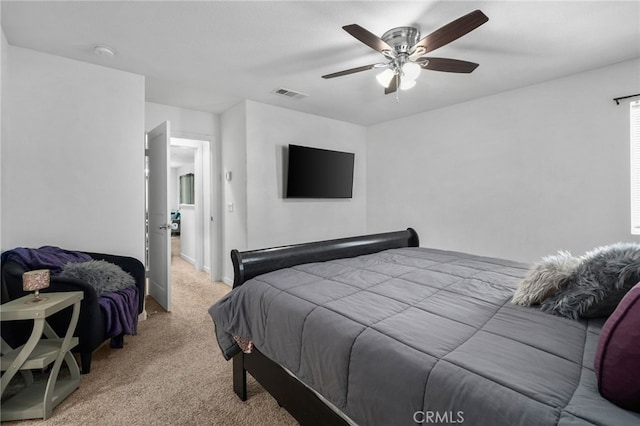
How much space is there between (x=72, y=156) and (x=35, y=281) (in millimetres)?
1406

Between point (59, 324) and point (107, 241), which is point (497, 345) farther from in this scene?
point (107, 241)

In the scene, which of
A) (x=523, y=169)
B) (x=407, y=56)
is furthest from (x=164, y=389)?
(x=523, y=169)

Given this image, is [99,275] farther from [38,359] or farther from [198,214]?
[198,214]

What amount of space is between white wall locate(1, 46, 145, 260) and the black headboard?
1.75 metres

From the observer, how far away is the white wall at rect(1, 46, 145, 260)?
2.40 m

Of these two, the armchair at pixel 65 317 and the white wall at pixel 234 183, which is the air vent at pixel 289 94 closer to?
the white wall at pixel 234 183

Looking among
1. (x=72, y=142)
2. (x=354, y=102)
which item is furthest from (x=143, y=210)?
(x=354, y=102)

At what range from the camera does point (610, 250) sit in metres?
1.25

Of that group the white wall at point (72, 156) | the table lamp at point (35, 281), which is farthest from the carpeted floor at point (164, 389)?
the white wall at point (72, 156)

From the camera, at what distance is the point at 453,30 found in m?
1.78

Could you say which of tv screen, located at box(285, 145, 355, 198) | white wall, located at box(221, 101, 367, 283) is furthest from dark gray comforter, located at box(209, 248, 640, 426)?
tv screen, located at box(285, 145, 355, 198)

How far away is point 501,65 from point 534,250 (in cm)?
200

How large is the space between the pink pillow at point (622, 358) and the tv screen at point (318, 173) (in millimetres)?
3550

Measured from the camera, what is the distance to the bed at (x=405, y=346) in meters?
0.75
